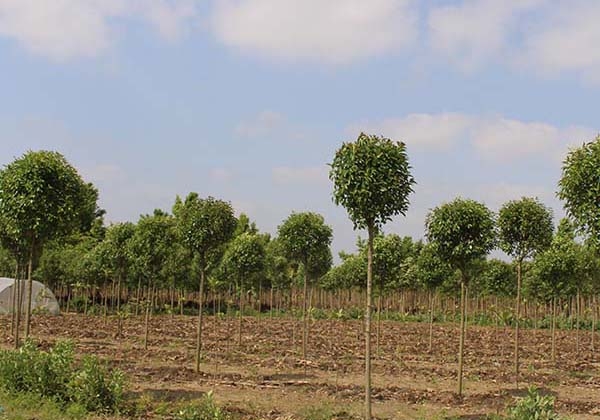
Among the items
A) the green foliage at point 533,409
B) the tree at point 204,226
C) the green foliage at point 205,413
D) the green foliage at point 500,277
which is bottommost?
the green foliage at point 205,413

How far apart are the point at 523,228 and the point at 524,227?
34mm

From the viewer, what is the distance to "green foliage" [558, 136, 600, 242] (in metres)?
9.25

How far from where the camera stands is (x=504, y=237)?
14.0m

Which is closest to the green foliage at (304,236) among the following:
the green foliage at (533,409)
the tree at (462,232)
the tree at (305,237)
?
the tree at (305,237)

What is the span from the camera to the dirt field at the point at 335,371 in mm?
11469

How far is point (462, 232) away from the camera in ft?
40.9

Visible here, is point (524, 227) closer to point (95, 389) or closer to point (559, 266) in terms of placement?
point (559, 266)

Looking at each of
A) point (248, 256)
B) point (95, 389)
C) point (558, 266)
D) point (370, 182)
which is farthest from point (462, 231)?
point (248, 256)

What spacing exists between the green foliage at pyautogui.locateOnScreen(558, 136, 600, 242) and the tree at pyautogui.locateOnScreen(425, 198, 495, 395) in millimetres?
2756

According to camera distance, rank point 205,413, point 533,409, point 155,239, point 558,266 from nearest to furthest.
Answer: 1. point 533,409
2. point 205,413
3. point 155,239
4. point 558,266

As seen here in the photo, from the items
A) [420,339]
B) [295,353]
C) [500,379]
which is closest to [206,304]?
[420,339]

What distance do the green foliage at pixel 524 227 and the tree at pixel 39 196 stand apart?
8.95 metres

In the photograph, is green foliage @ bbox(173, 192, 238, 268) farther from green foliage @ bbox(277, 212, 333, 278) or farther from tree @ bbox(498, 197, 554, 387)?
tree @ bbox(498, 197, 554, 387)

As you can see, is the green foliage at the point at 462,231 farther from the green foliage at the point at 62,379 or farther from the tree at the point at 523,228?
the green foliage at the point at 62,379
